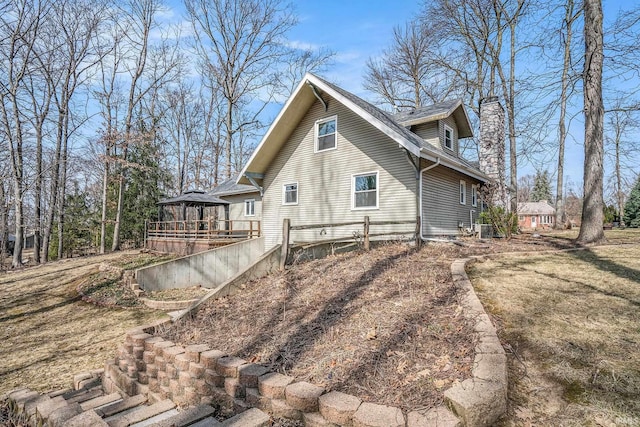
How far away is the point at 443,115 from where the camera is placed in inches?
452

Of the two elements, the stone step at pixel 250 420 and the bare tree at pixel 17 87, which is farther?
the bare tree at pixel 17 87

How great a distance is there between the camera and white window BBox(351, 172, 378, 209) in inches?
407

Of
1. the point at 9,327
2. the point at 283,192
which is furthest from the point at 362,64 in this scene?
the point at 9,327

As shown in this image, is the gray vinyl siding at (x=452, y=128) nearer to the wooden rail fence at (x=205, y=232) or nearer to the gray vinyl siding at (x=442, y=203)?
the gray vinyl siding at (x=442, y=203)

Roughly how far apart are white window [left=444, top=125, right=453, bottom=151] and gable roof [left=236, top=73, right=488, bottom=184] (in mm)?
694

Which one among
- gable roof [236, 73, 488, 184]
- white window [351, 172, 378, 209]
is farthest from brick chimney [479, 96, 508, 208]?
white window [351, 172, 378, 209]

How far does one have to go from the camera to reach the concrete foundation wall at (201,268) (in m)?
9.93

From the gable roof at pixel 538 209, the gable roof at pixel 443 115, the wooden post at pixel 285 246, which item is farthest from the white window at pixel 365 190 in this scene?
the gable roof at pixel 538 209

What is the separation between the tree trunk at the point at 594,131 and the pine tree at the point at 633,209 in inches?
811

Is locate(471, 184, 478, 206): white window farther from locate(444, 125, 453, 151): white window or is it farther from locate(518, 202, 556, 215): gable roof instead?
locate(518, 202, 556, 215): gable roof

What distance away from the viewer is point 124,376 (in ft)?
15.0

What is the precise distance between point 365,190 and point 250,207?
8.82m

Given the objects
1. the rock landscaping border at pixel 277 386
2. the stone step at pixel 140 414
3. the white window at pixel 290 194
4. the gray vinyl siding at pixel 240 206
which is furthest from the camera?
the gray vinyl siding at pixel 240 206

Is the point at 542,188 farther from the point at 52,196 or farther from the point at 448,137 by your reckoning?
the point at 52,196
